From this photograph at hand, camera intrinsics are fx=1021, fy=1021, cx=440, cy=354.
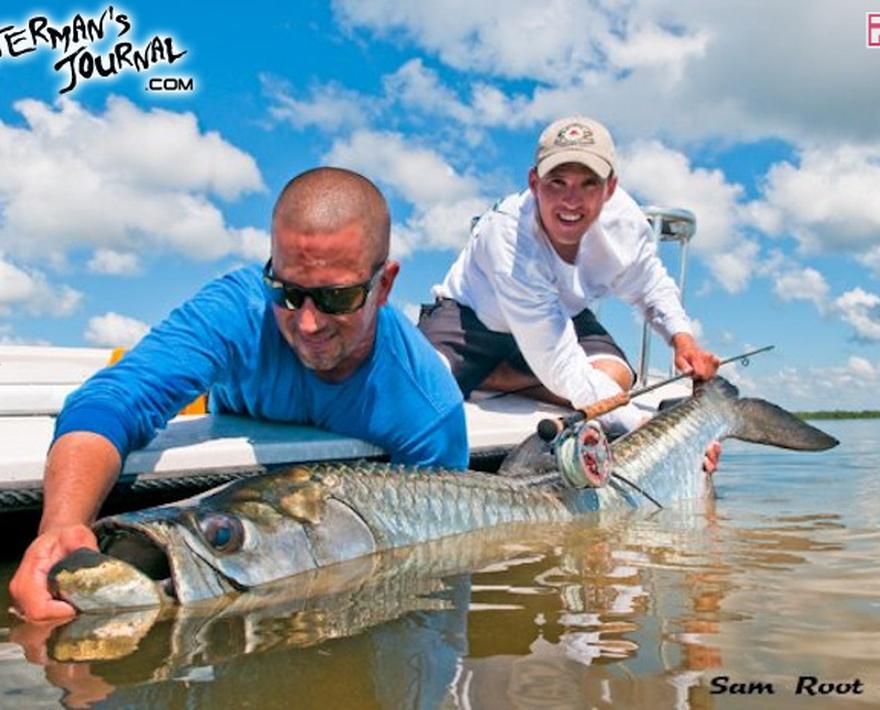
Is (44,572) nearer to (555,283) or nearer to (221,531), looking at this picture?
(221,531)

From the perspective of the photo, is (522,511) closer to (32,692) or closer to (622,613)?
(622,613)

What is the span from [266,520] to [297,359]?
892mm

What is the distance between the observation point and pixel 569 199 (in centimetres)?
Answer: 498

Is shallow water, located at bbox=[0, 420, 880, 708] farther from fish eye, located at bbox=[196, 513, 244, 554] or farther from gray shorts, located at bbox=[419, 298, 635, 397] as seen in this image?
gray shorts, located at bbox=[419, 298, 635, 397]

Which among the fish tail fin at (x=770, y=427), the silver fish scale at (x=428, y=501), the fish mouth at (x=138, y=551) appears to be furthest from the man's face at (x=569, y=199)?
the fish mouth at (x=138, y=551)

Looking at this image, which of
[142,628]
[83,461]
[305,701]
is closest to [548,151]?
[83,461]

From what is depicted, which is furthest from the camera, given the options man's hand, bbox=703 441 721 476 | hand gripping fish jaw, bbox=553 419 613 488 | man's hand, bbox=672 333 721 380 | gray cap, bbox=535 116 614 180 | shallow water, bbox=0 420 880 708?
man's hand, bbox=672 333 721 380

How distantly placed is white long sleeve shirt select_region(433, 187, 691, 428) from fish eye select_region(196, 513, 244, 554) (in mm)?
2780

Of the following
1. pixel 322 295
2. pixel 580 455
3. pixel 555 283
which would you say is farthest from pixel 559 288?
pixel 322 295

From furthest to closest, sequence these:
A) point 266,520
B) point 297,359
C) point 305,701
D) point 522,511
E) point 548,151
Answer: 1. point 548,151
2. point 522,511
3. point 297,359
4. point 266,520
5. point 305,701

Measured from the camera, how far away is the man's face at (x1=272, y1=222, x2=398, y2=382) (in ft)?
9.95

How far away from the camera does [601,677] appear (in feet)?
5.87

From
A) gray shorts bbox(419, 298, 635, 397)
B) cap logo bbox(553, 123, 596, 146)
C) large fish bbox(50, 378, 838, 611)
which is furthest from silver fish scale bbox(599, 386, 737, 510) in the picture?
cap logo bbox(553, 123, 596, 146)

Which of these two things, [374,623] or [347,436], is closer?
[374,623]
